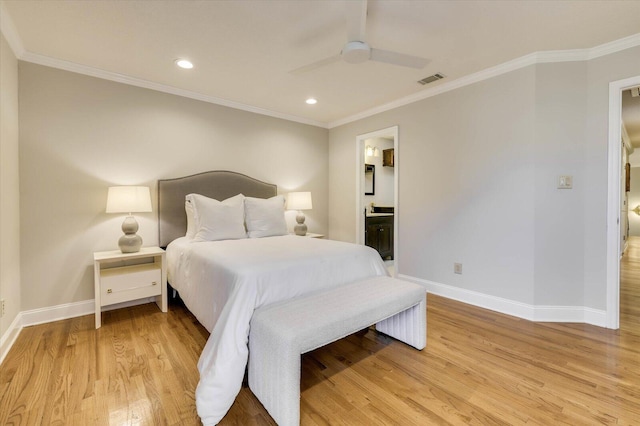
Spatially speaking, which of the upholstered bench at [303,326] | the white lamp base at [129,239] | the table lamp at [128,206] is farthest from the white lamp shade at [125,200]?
the upholstered bench at [303,326]

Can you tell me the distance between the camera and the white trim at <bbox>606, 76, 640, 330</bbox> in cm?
242

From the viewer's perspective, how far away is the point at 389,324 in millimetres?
2350

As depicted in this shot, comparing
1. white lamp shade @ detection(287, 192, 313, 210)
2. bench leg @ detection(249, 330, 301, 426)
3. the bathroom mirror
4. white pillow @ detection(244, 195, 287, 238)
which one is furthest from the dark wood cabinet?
bench leg @ detection(249, 330, 301, 426)

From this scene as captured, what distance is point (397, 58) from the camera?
6.71 ft

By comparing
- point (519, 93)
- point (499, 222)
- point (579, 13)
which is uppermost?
point (579, 13)

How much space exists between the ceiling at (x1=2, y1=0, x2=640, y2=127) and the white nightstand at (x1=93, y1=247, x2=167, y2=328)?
5.97ft

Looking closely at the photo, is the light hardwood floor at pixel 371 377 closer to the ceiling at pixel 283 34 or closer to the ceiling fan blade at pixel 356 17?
the ceiling fan blade at pixel 356 17

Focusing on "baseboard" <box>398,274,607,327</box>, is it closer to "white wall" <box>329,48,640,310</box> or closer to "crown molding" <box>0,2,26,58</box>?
"white wall" <box>329,48,640,310</box>

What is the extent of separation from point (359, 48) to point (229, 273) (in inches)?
67.0

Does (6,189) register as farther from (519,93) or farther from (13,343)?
(519,93)

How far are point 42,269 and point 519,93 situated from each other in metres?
→ 4.74

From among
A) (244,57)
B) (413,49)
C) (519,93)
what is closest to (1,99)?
(244,57)

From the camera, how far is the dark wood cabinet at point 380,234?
4750 mm

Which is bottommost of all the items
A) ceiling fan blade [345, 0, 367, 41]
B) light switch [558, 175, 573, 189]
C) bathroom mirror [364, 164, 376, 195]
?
light switch [558, 175, 573, 189]
